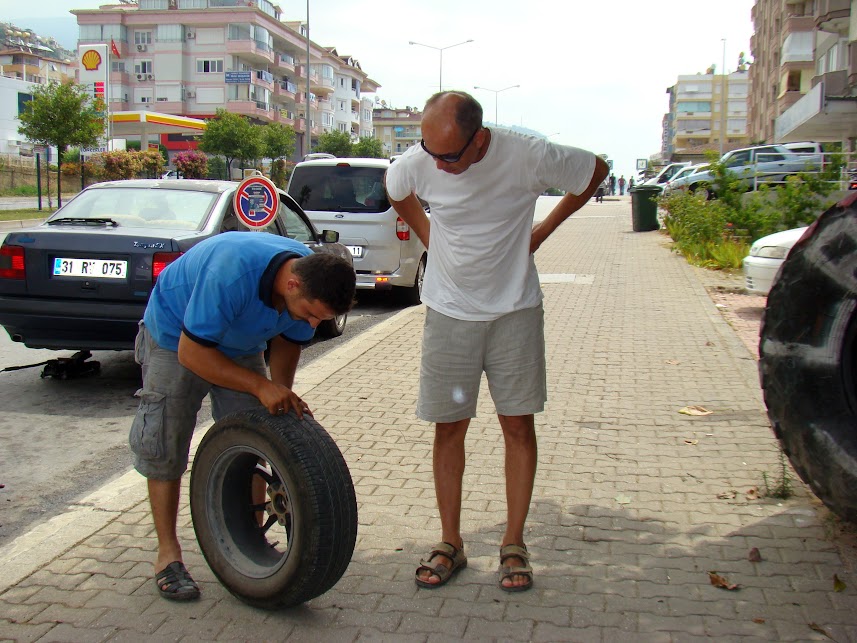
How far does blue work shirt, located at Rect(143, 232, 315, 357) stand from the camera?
322 cm

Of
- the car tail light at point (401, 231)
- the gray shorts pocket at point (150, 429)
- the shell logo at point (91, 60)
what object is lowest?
the gray shorts pocket at point (150, 429)

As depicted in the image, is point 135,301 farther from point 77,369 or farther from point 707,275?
point 707,275

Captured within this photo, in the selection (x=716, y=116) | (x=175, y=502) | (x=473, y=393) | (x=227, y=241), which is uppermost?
(x=716, y=116)

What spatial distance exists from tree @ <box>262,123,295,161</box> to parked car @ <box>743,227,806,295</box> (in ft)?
191

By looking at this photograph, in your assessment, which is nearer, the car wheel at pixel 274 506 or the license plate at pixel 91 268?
the car wheel at pixel 274 506

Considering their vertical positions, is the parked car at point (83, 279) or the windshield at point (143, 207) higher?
the windshield at point (143, 207)

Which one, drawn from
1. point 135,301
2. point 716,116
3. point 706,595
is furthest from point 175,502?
point 716,116

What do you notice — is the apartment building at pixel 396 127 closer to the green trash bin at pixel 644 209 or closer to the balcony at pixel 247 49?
the balcony at pixel 247 49

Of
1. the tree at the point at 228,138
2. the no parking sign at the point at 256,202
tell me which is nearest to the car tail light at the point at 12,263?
the no parking sign at the point at 256,202

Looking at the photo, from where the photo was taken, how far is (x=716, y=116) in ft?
487

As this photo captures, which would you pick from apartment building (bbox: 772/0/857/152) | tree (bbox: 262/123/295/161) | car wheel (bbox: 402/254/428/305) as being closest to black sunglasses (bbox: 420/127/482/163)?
car wheel (bbox: 402/254/428/305)

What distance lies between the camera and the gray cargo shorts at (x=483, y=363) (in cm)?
362

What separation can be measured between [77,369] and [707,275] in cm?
977

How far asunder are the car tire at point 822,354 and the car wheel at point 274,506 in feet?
5.72
